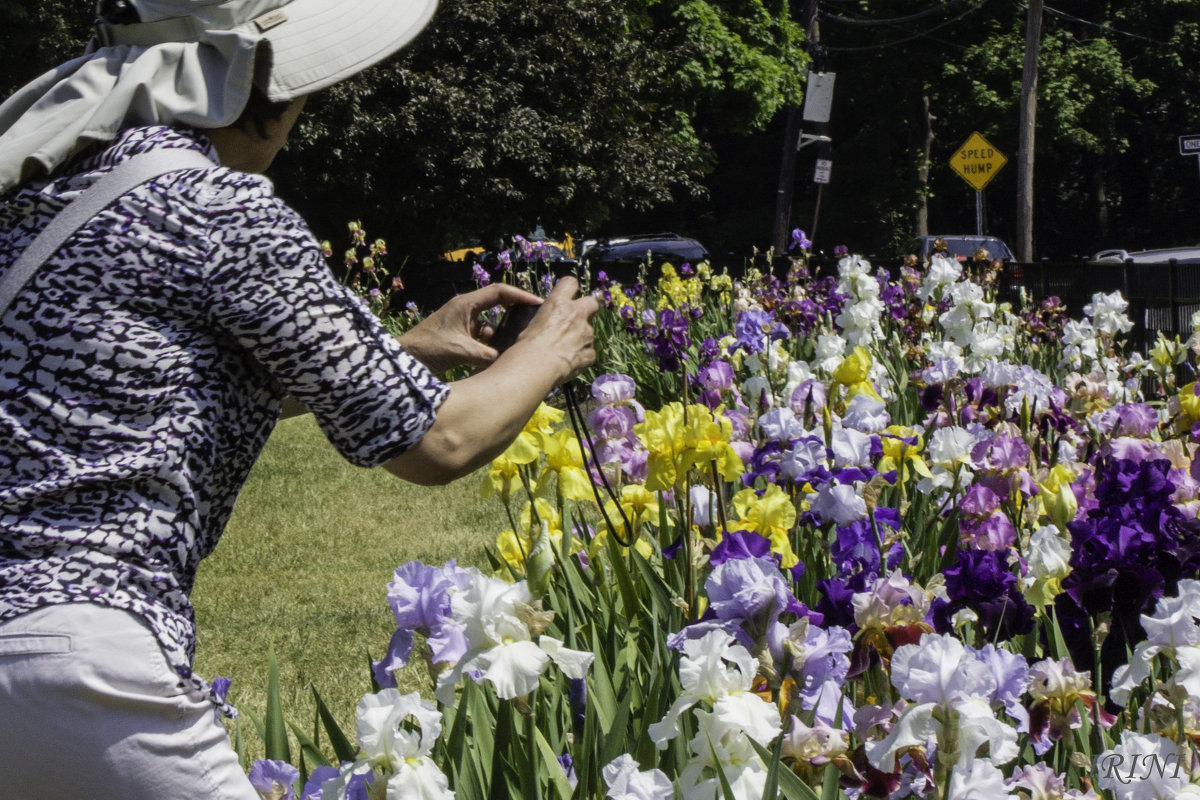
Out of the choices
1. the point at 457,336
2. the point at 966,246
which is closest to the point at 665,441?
the point at 457,336

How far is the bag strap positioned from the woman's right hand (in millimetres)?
444

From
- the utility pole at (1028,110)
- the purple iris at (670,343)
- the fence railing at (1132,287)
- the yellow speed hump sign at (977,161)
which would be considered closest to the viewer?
the purple iris at (670,343)

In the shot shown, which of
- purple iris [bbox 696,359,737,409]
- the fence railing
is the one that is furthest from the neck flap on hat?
the fence railing

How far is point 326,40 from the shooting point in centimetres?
144

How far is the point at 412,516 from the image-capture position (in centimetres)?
599

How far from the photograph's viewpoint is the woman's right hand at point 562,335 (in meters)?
1.53

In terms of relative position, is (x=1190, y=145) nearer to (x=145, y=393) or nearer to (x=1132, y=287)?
(x=1132, y=287)

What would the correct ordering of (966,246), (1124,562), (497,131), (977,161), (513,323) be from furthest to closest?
(966,246) < (977,161) < (497,131) < (513,323) < (1124,562)

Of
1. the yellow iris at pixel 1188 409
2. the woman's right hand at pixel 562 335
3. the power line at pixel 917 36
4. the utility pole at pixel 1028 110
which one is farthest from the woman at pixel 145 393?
the power line at pixel 917 36

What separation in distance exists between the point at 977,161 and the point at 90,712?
52.1ft

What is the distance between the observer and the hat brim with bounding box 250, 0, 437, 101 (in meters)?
1.39

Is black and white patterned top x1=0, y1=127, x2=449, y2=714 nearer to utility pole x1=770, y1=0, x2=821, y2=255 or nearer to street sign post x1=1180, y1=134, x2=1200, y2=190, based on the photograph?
street sign post x1=1180, y1=134, x2=1200, y2=190

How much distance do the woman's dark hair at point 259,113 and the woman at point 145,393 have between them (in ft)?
0.14

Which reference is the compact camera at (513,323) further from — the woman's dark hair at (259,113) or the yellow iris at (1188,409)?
the yellow iris at (1188,409)
